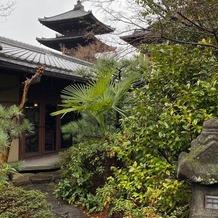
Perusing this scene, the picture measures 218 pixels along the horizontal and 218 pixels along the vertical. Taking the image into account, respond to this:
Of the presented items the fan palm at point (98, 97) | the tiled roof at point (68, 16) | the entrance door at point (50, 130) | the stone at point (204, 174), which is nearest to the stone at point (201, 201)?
the stone at point (204, 174)

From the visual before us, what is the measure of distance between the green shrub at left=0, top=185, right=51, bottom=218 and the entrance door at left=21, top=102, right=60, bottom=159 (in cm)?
462

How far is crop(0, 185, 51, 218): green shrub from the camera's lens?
3.85 metres

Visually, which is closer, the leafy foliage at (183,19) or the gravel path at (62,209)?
the leafy foliage at (183,19)

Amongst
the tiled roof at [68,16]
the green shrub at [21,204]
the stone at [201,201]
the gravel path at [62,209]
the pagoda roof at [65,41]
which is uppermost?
the tiled roof at [68,16]

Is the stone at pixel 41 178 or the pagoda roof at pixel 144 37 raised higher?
the pagoda roof at pixel 144 37

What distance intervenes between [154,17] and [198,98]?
2.28 m

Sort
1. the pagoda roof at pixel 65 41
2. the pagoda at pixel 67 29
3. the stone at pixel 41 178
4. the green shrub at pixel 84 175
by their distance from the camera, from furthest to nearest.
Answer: the pagoda at pixel 67 29
the pagoda roof at pixel 65 41
the stone at pixel 41 178
the green shrub at pixel 84 175

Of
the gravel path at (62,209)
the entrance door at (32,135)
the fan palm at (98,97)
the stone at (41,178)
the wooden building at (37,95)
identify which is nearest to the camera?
the fan palm at (98,97)

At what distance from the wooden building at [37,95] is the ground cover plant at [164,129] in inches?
158

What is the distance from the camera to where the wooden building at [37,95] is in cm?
755

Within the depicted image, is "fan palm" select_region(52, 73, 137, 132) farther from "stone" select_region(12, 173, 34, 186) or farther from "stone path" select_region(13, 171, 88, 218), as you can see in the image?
"stone" select_region(12, 173, 34, 186)

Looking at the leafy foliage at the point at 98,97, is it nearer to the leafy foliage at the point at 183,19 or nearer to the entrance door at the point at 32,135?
the leafy foliage at the point at 183,19

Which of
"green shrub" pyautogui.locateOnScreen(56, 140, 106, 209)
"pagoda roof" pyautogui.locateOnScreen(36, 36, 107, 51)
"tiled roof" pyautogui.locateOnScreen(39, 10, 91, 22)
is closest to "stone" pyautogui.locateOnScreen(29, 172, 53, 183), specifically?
"green shrub" pyautogui.locateOnScreen(56, 140, 106, 209)

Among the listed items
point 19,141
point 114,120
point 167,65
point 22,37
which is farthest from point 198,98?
point 22,37
